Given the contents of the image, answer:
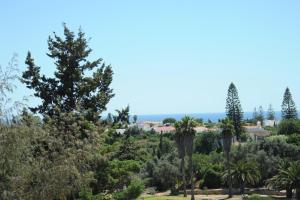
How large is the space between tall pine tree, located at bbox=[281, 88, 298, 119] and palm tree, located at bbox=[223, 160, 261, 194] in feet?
143

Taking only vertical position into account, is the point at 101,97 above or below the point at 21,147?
above

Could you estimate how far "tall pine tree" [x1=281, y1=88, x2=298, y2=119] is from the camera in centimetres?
10406

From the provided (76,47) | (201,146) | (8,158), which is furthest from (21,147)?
(201,146)

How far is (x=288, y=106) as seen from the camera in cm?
10575

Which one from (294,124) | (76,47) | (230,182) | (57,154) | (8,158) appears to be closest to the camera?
(8,158)

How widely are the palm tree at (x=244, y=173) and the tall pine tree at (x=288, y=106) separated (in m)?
43.5

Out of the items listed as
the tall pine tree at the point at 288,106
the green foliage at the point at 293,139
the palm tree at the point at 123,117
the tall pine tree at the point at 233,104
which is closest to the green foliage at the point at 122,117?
the palm tree at the point at 123,117

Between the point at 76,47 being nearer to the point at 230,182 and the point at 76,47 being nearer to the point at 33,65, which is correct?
the point at 33,65

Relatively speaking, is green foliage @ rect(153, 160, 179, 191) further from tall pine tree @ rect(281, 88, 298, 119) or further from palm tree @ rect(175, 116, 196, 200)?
tall pine tree @ rect(281, 88, 298, 119)

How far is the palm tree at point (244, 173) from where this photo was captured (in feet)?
205

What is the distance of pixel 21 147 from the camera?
41.8 ft

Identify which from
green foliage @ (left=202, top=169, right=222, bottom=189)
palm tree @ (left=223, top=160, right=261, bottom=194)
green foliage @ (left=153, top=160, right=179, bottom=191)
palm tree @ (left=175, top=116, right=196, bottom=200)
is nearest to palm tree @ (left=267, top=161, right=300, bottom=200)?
palm tree @ (left=223, top=160, right=261, bottom=194)

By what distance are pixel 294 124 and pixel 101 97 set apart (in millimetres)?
73818

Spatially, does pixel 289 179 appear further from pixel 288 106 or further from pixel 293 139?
pixel 288 106
